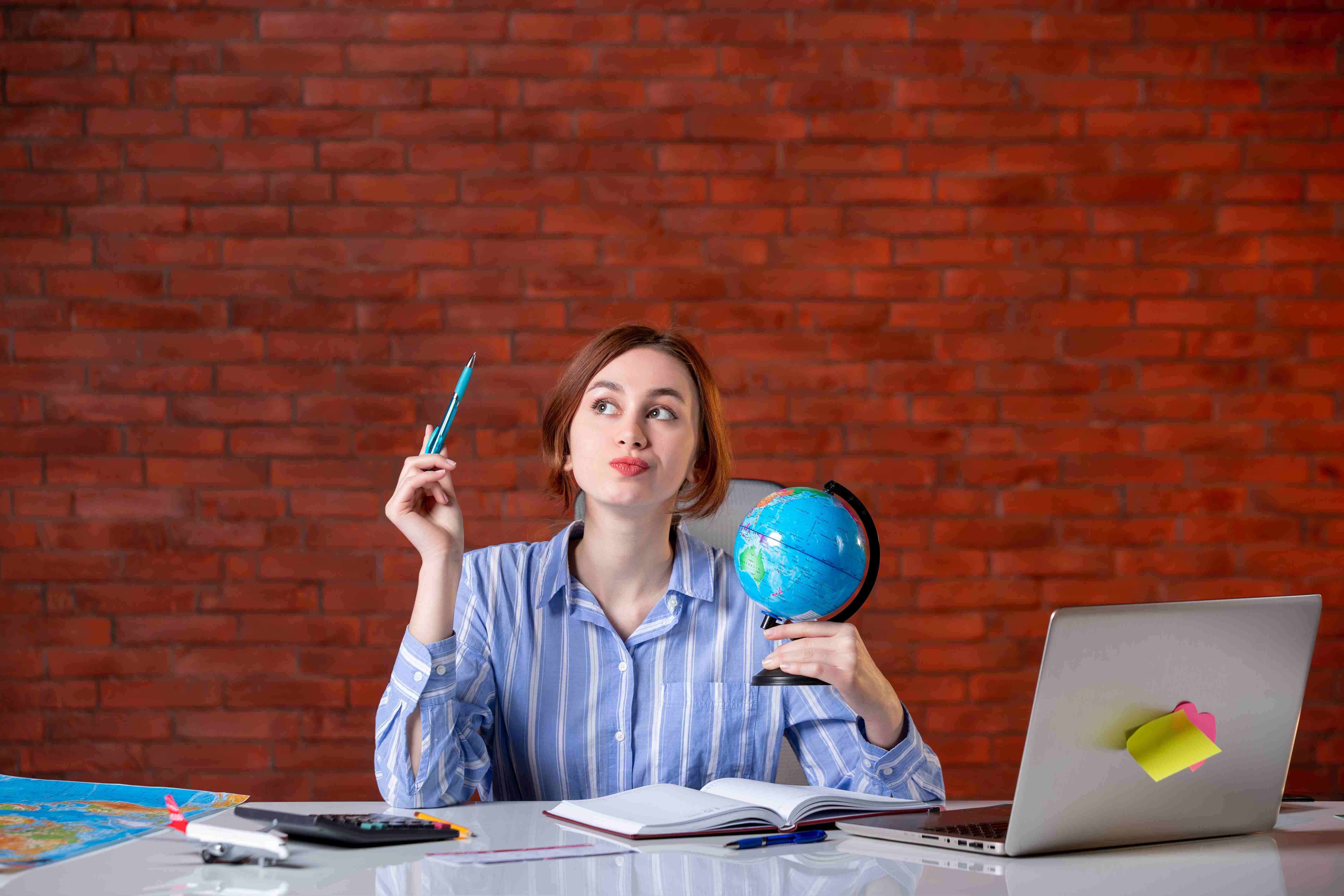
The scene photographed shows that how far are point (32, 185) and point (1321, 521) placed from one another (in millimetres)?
3338

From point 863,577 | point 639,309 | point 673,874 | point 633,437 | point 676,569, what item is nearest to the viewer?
point 673,874

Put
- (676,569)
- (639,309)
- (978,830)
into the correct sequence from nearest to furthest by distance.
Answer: (978,830), (676,569), (639,309)

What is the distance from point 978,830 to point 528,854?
48 cm

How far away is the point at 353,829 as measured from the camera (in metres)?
1.13

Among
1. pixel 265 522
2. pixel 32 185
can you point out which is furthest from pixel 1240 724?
Result: pixel 32 185

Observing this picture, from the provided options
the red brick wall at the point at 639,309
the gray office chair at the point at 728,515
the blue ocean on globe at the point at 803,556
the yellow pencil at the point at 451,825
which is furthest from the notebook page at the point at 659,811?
the red brick wall at the point at 639,309

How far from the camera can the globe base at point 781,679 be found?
1337 mm

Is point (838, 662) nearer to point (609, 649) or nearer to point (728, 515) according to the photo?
point (609, 649)

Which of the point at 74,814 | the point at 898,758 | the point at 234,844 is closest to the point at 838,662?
the point at 898,758

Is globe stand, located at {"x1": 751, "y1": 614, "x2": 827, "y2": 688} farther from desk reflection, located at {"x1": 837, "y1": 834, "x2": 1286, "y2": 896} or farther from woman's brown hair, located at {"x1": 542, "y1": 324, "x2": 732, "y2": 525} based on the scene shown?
woman's brown hair, located at {"x1": 542, "y1": 324, "x2": 732, "y2": 525}

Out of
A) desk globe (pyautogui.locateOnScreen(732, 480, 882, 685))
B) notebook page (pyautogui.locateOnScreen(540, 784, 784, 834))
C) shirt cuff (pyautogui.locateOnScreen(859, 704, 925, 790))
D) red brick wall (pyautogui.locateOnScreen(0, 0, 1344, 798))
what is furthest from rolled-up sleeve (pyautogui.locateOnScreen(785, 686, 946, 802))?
red brick wall (pyautogui.locateOnScreen(0, 0, 1344, 798))

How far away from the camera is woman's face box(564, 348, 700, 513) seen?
1527 mm

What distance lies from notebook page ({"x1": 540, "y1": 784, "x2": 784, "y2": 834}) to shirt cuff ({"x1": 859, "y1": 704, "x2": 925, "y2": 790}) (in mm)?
221

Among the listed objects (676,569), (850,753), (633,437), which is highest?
(633,437)
